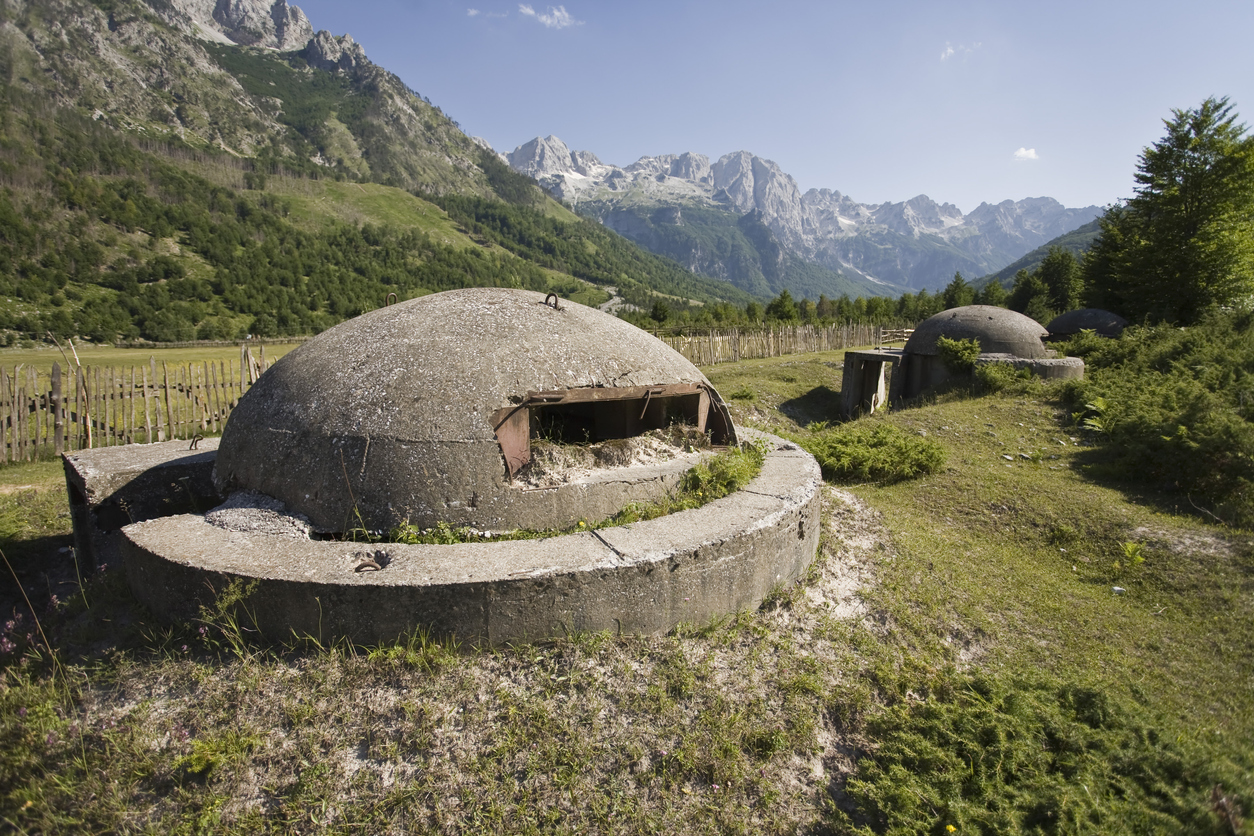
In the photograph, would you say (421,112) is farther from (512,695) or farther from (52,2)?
(512,695)

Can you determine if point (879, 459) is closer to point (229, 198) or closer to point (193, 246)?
point (193, 246)

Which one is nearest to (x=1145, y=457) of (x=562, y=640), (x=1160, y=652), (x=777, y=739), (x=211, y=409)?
(x=1160, y=652)

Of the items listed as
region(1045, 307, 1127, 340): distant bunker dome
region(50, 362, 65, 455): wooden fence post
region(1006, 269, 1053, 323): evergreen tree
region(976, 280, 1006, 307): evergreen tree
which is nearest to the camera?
region(50, 362, 65, 455): wooden fence post

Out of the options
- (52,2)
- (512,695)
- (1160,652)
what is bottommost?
(1160,652)

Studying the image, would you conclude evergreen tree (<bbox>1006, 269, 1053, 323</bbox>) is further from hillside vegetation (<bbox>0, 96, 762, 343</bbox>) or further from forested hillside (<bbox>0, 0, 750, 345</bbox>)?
hillside vegetation (<bbox>0, 96, 762, 343</bbox>)

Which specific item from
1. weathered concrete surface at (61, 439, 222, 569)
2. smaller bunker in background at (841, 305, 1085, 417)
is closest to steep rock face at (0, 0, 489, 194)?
weathered concrete surface at (61, 439, 222, 569)

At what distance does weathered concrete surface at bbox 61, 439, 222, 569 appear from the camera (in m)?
5.26

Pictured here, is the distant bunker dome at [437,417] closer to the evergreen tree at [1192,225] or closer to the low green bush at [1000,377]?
the low green bush at [1000,377]

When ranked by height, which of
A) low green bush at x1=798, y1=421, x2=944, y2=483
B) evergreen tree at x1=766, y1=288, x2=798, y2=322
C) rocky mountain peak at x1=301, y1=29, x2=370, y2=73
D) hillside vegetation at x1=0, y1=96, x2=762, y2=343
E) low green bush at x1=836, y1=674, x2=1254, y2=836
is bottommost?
low green bush at x1=836, y1=674, x2=1254, y2=836

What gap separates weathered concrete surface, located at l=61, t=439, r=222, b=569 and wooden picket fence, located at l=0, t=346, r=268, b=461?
16.6 feet

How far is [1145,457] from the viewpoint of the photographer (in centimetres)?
844

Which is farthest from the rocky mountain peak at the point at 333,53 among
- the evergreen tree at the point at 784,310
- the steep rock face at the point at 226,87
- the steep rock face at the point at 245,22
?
the evergreen tree at the point at 784,310

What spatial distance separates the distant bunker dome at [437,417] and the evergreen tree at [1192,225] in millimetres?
23814

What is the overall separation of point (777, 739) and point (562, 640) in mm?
1511
